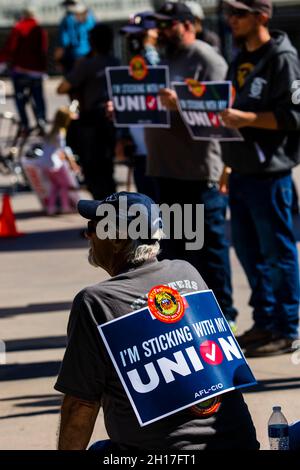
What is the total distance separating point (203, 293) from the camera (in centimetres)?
414

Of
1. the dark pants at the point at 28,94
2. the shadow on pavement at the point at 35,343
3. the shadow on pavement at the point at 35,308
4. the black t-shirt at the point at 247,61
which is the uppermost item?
the black t-shirt at the point at 247,61

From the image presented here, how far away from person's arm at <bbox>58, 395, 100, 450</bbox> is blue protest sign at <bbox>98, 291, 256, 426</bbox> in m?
0.19

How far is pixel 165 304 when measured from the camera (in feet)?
13.1

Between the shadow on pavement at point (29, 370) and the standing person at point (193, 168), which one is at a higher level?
the standing person at point (193, 168)

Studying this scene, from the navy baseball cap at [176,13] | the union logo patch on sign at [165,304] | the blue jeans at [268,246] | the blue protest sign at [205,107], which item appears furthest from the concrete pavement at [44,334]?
the navy baseball cap at [176,13]

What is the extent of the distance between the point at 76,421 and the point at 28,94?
14.6 m

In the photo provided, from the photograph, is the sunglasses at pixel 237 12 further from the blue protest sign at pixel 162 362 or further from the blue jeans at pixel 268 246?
the blue protest sign at pixel 162 362

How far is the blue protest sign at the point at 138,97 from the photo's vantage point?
7816 mm

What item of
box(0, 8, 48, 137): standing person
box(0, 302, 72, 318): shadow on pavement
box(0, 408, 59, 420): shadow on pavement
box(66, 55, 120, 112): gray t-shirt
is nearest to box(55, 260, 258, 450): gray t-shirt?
box(0, 408, 59, 420): shadow on pavement

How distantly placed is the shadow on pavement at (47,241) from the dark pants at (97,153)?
1.65 ft

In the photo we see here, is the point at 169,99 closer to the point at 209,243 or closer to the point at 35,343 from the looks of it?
the point at 209,243

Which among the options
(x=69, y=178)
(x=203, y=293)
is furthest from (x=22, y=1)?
(x=203, y=293)

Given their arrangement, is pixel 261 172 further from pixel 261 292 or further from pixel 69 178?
pixel 69 178

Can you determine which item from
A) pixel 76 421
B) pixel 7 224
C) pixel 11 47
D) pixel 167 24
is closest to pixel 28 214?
pixel 7 224
